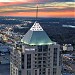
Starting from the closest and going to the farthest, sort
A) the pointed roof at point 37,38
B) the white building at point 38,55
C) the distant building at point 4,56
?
the white building at point 38,55, the pointed roof at point 37,38, the distant building at point 4,56

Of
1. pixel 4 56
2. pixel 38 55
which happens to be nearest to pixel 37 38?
pixel 38 55

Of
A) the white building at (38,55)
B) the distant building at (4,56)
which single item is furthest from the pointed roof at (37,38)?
the distant building at (4,56)

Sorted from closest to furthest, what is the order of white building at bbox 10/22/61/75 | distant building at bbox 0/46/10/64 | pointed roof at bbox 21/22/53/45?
1. white building at bbox 10/22/61/75
2. pointed roof at bbox 21/22/53/45
3. distant building at bbox 0/46/10/64

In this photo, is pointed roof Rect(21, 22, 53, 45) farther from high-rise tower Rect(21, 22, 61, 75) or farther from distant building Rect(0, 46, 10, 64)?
distant building Rect(0, 46, 10, 64)

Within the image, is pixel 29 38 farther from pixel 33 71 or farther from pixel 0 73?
pixel 0 73

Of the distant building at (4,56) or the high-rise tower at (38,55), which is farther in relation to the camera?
the distant building at (4,56)

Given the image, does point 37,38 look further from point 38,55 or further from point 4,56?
point 4,56

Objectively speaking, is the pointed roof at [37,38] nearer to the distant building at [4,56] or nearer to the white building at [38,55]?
the white building at [38,55]

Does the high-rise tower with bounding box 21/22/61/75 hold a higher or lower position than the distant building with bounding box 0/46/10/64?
higher

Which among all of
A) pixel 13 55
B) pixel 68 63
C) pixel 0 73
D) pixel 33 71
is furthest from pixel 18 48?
pixel 68 63

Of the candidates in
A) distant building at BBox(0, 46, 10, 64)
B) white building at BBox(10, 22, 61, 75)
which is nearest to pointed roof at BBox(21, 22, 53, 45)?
white building at BBox(10, 22, 61, 75)
